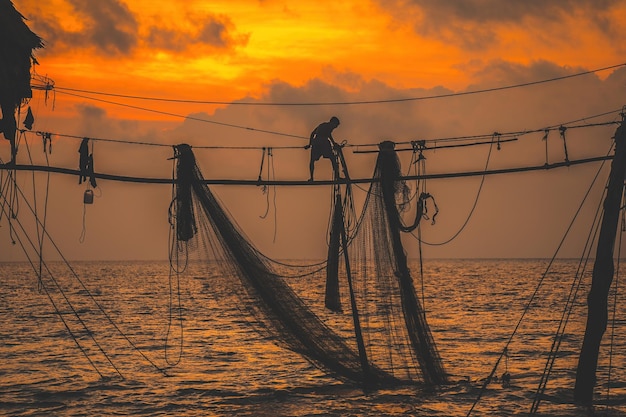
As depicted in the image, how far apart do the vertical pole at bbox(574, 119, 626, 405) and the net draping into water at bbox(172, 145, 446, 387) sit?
2.79m

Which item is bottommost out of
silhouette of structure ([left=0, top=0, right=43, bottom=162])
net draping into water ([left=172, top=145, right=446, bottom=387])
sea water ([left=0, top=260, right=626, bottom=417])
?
sea water ([left=0, top=260, right=626, bottom=417])

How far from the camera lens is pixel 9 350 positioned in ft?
107

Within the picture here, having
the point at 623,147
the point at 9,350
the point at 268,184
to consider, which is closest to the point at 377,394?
the point at 268,184

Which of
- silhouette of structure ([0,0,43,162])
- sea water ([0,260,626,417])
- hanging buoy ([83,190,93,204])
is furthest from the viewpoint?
sea water ([0,260,626,417])

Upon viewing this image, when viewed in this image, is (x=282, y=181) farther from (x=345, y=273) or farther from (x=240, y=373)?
(x=240, y=373)

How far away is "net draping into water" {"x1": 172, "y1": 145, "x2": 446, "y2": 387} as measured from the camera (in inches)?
559

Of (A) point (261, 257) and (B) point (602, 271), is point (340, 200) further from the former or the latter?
(B) point (602, 271)

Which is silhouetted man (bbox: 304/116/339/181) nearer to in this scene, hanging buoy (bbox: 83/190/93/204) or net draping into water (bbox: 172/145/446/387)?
net draping into water (bbox: 172/145/446/387)

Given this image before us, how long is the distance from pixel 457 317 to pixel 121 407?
32.7 metres

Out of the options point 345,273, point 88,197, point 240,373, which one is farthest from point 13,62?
point 240,373

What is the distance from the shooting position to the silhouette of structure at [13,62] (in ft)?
42.7

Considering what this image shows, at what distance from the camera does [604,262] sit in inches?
559

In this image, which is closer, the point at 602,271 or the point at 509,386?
the point at 602,271

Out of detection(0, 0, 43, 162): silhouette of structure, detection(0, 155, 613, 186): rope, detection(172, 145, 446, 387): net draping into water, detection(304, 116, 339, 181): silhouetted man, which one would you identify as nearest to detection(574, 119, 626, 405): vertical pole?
detection(0, 155, 613, 186): rope
